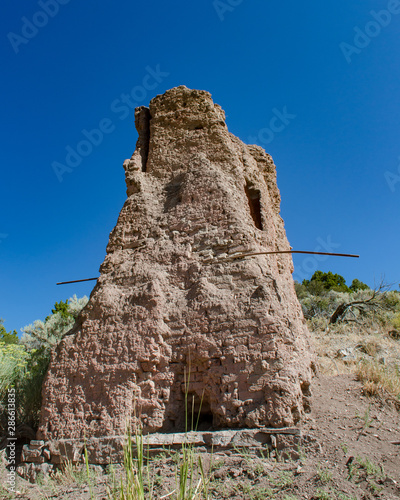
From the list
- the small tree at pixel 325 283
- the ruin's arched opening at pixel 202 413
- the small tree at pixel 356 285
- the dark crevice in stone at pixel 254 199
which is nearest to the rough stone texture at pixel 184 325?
the ruin's arched opening at pixel 202 413

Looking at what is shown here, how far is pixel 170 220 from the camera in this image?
15.5 feet

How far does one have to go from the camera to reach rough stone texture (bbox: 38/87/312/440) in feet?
11.4

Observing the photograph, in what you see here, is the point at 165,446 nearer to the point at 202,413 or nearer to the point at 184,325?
the point at 202,413

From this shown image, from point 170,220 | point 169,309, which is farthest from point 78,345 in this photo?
point 170,220

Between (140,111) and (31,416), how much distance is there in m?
4.99

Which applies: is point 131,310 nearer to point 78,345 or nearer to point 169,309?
point 169,309

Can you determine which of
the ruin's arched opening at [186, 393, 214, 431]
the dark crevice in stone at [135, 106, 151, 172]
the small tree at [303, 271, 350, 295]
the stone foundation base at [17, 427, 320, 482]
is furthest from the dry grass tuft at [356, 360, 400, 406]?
the small tree at [303, 271, 350, 295]

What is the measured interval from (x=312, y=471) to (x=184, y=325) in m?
1.73

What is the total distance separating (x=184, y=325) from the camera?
12.7ft

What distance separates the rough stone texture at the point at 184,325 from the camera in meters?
3.48

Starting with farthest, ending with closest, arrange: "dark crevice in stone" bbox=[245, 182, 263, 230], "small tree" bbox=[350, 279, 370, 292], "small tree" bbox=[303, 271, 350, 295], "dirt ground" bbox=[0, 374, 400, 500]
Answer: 1. "small tree" bbox=[350, 279, 370, 292]
2. "small tree" bbox=[303, 271, 350, 295]
3. "dark crevice in stone" bbox=[245, 182, 263, 230]
4. "dirt ground" bbox=[0, 374, 400, 500]

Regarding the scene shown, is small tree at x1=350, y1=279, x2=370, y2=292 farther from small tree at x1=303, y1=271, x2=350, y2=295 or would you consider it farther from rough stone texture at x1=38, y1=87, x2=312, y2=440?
rough stone texture at x1=38, y1=87, x2=312, y2=440

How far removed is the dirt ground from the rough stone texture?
0.31m

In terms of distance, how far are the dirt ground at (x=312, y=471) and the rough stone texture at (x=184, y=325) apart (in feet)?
1.03
